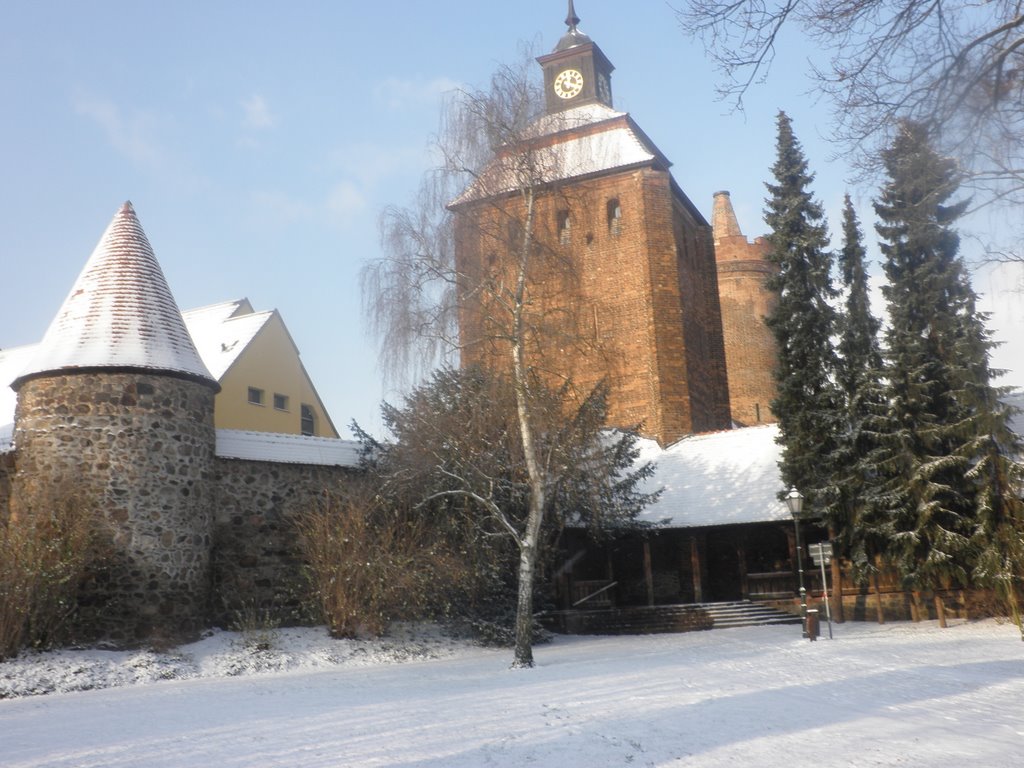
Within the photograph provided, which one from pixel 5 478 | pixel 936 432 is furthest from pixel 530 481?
pixel 936 432

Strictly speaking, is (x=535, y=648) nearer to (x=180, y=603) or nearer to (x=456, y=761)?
(x=180, y=603)

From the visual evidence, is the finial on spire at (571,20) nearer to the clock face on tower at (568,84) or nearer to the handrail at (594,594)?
the clock face on tower at (568,84)

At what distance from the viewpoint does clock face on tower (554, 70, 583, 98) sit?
34875mm

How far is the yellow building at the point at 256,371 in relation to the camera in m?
25.7

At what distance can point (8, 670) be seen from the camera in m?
13.2

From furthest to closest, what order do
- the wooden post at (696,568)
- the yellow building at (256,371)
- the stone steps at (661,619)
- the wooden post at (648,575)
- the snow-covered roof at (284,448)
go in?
1. the yellow building at (256,371)
2. the wooden post at (696,568)
3. the wooden post at (648,575)
4. the stone steps at (661,619)
5. the snow-covered roof at (284,448)

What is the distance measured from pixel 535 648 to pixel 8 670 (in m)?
9.14

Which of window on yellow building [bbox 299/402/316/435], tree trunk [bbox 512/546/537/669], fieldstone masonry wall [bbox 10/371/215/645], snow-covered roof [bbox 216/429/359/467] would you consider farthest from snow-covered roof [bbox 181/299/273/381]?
tree trunk [bbox 512/546/537/669]

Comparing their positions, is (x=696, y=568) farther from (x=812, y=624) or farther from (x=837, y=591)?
(x=812, y=624)

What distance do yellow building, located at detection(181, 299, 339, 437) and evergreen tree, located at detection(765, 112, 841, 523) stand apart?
45.0 ft

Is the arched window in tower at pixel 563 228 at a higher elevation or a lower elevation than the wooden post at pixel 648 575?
higher

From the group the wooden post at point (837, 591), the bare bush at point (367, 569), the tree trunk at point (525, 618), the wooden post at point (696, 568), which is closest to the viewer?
the tree trunk at point (525, 618)

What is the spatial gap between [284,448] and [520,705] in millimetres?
10213

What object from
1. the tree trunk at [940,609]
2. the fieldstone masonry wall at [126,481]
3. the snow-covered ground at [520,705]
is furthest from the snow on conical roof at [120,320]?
the tree trunk at [940,609]
